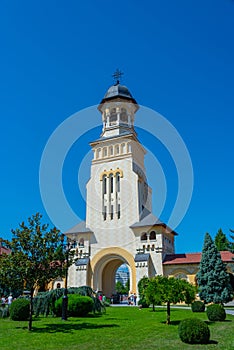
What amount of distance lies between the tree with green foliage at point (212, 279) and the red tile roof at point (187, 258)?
3.82 metres

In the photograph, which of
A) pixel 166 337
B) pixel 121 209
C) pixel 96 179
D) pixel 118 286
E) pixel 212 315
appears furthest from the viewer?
pixel 118 286

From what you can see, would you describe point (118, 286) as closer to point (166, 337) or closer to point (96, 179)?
point (96, 179)

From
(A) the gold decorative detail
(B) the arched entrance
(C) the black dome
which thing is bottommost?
(B) the arched entrance

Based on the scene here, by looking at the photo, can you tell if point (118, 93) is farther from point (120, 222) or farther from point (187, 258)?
point (187, 258)

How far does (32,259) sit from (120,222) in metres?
27.5

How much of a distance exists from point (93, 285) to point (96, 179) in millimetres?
14613

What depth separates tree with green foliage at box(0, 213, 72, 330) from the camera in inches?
594

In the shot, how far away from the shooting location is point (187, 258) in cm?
3919

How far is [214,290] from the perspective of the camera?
32.6m

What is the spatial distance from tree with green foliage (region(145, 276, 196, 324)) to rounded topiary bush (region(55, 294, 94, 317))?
16.4 ft

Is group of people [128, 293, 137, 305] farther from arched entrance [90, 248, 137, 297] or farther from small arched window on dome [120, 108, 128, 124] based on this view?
small arched window on dome [120, 108, 128, 124]

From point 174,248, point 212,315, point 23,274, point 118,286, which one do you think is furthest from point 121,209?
point 118,286

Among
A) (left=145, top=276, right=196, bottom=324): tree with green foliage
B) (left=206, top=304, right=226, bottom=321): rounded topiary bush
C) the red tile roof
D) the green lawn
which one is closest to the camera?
the green lawn

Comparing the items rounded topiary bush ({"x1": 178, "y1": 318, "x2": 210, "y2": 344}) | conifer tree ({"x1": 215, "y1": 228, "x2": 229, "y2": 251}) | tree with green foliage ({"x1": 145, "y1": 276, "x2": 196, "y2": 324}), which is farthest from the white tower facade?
rounded topiary bush ({"x1": 178, "y1": 318, "x2": 210, "y2": 344})
